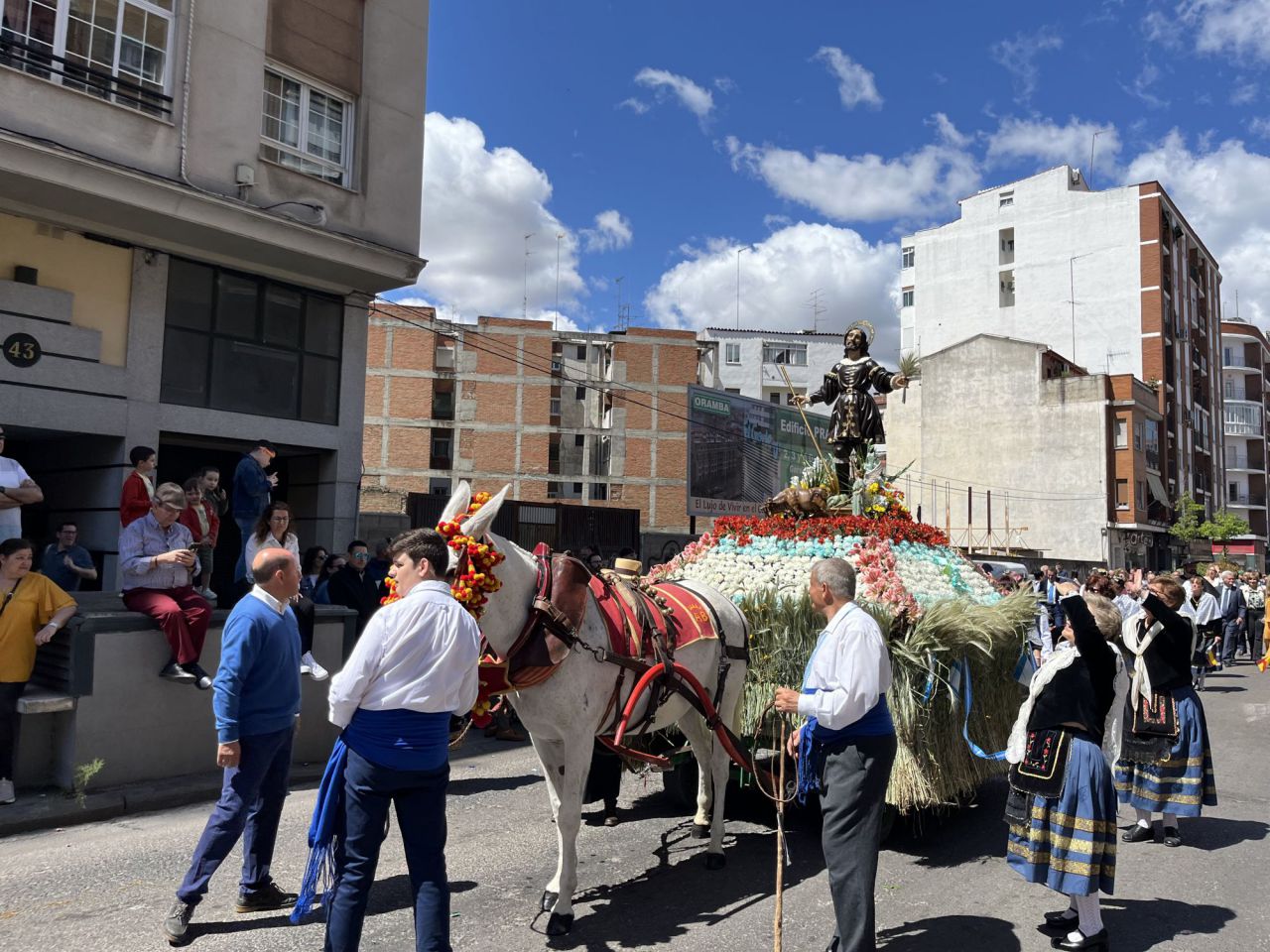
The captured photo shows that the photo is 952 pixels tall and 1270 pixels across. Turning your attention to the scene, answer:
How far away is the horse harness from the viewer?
478cm

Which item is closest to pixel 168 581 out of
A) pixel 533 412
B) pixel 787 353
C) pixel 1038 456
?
pixel 1038 456

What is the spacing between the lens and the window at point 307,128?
42.4ft

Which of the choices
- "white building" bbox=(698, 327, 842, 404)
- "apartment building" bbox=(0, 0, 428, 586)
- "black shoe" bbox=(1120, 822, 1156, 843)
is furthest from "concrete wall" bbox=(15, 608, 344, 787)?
"white building" bbox=(698, 327, 842, 404)

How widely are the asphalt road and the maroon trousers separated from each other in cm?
125

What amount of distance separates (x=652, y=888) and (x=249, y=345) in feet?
33.0

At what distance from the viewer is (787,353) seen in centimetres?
6438

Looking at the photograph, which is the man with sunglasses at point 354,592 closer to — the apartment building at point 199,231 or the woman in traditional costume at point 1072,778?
the apartment building at point 199,231

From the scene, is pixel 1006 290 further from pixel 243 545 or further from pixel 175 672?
pixel 175 672

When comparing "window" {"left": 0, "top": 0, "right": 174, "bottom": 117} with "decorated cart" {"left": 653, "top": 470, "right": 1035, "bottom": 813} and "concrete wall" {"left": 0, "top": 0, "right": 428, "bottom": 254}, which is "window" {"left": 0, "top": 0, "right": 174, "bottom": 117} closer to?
"concrete wall" {"left": 0, "top": 0, "right": 428, "bottom": 254}

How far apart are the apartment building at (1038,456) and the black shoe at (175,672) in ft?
122

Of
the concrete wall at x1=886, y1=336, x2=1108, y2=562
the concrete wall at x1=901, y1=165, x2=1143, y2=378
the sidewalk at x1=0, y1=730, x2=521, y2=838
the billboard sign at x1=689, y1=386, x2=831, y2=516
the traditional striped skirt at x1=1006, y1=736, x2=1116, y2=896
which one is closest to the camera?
the traditional striped skirt at x1=1006, y1=736, x2=1116, y2=896

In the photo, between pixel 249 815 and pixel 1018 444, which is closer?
pixel 249 815

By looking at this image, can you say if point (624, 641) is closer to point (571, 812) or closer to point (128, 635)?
point (571, 812)

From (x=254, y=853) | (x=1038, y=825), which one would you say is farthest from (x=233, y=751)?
(x=1038, y=825)
